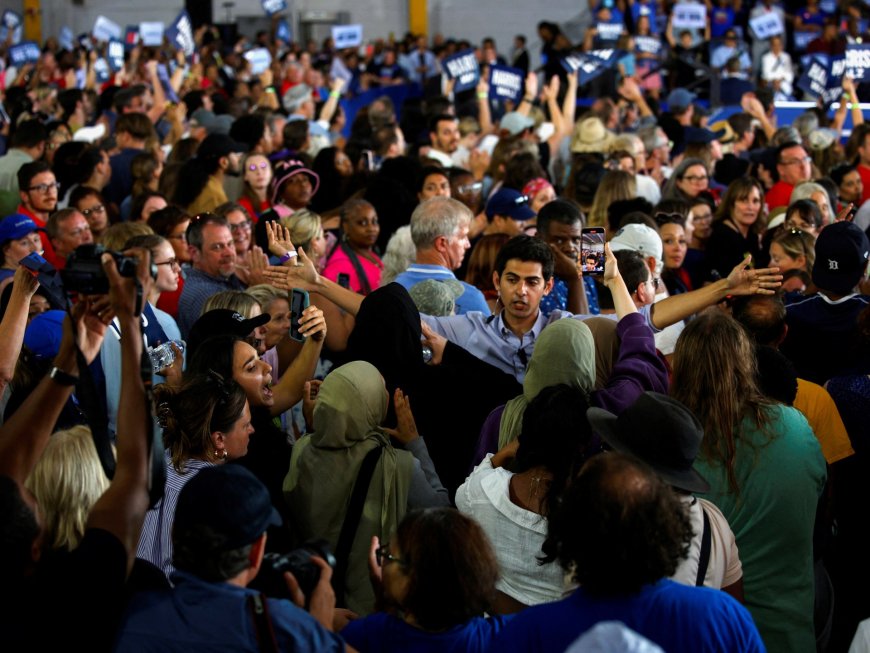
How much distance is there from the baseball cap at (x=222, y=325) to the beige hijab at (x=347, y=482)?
85 centimetres

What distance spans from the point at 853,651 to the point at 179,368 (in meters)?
2.82

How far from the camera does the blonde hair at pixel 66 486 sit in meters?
2.65

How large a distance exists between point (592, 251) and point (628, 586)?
2424 mm

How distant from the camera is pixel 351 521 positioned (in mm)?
3389

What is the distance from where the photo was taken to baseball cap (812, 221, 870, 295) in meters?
4.76

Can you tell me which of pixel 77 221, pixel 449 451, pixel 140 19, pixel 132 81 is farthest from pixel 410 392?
pixel 140 19

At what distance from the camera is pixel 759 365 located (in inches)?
142

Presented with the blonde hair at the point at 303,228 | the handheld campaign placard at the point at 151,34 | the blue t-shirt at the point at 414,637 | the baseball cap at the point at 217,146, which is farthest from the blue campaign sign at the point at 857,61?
the handheld campaign placard at the point at 151,34

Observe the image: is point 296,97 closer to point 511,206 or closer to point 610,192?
point 610,192

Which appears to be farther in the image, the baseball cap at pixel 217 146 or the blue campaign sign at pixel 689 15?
the blue campaign sign at pixel 689 15

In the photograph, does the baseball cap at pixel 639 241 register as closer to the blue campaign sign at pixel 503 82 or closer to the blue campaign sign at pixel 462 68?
the blue campaign sign at pixel 503 82

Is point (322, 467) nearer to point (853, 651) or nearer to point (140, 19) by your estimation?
point (853, 651)

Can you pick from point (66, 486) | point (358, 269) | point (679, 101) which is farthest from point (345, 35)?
point (66, 486)

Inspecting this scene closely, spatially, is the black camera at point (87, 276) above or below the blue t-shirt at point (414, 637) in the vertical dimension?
above
